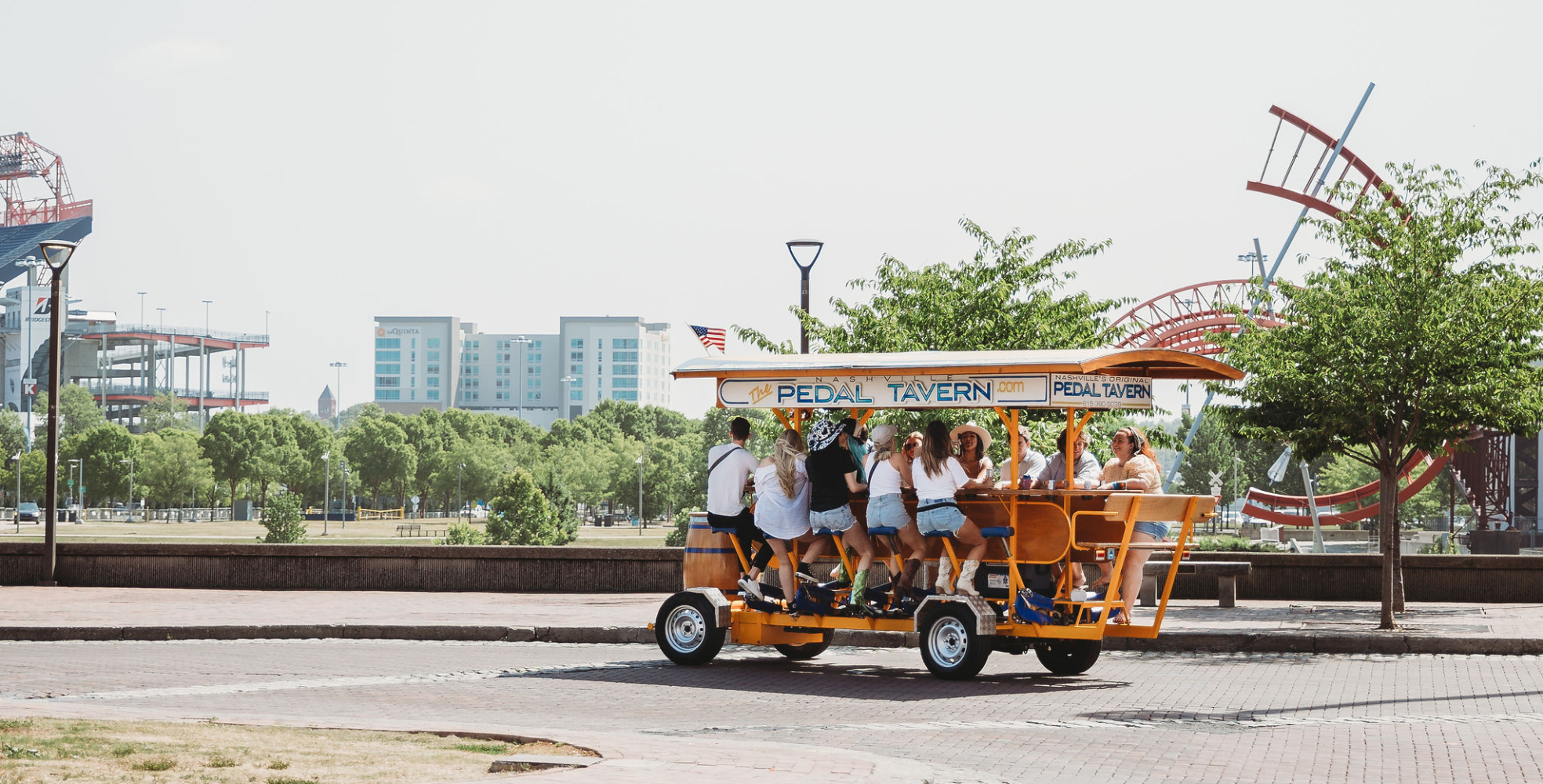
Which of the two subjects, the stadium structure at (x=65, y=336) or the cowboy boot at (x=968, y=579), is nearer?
the cowboy boot at (x=968, y=579)

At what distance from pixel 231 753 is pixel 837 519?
6.44 m

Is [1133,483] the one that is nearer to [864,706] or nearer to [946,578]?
[946,578]

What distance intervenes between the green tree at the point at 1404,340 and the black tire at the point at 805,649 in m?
6.38

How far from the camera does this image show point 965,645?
41.5 feet

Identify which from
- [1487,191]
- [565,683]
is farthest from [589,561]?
[1487,191]

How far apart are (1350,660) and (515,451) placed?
129 metres

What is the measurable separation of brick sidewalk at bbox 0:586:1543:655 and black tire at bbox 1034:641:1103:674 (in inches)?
110

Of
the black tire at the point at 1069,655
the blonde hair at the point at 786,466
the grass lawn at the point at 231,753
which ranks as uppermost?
the blonde hair at the point at 786,466

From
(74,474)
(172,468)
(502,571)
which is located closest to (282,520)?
(172,468)

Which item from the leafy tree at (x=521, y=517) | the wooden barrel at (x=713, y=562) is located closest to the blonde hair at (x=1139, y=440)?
the wooden barrel at (x=713, y=562)

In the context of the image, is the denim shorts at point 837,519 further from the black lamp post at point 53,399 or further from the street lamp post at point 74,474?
the street lamp post at point 74,474

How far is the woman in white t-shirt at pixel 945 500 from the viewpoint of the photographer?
1277cm

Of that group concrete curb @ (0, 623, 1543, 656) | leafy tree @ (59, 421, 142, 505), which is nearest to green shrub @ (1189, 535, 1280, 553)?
concrete curb @ (0, 623, 1543, 656)

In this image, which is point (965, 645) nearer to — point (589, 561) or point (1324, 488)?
point (589, 561)
